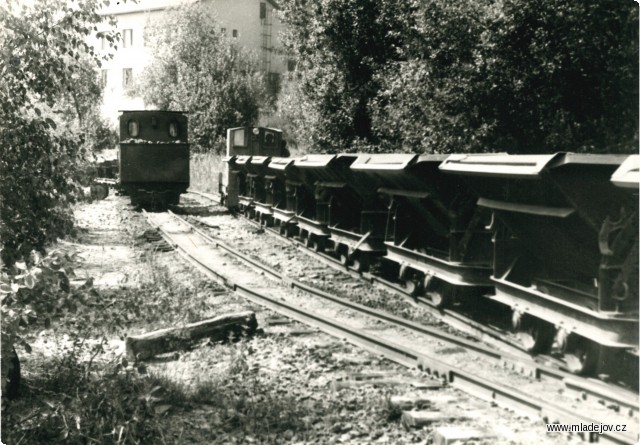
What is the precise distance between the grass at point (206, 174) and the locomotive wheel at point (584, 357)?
95.2 ft

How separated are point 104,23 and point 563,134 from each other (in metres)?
11.5

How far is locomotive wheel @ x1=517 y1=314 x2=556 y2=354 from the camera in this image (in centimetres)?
751

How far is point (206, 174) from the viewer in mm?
36531

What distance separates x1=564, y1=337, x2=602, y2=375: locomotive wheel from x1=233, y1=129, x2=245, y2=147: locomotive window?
756 inches

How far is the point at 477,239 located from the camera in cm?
937

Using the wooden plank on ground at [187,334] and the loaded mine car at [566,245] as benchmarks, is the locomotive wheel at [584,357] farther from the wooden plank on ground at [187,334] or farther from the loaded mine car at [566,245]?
the wooden plank on ground at [187,334]

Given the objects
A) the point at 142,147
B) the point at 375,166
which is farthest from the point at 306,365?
the point at 142,147

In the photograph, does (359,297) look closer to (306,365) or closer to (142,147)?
(306,365)

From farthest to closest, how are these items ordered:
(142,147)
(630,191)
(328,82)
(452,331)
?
(328,82)
(142,147)
(452,331)
(630,191)

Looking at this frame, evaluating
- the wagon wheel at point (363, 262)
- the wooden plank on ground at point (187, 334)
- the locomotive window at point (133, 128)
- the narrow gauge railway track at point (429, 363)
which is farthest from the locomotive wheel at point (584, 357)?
the locomotive window at point (133, 128)

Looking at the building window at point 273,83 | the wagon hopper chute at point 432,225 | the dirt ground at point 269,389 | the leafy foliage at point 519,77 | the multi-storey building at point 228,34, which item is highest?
the multi-storey building at point 228,34

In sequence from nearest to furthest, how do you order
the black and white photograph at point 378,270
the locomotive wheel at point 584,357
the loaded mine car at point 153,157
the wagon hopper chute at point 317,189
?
the black and white photograph at point 378,270
the locomotive wheel at point 584,357
the wagon hopper chute at point 317,189
the loaded mine car at point 153,157

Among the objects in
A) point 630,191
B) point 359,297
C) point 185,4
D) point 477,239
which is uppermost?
point 185,4

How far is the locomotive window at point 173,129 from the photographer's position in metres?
24.5
